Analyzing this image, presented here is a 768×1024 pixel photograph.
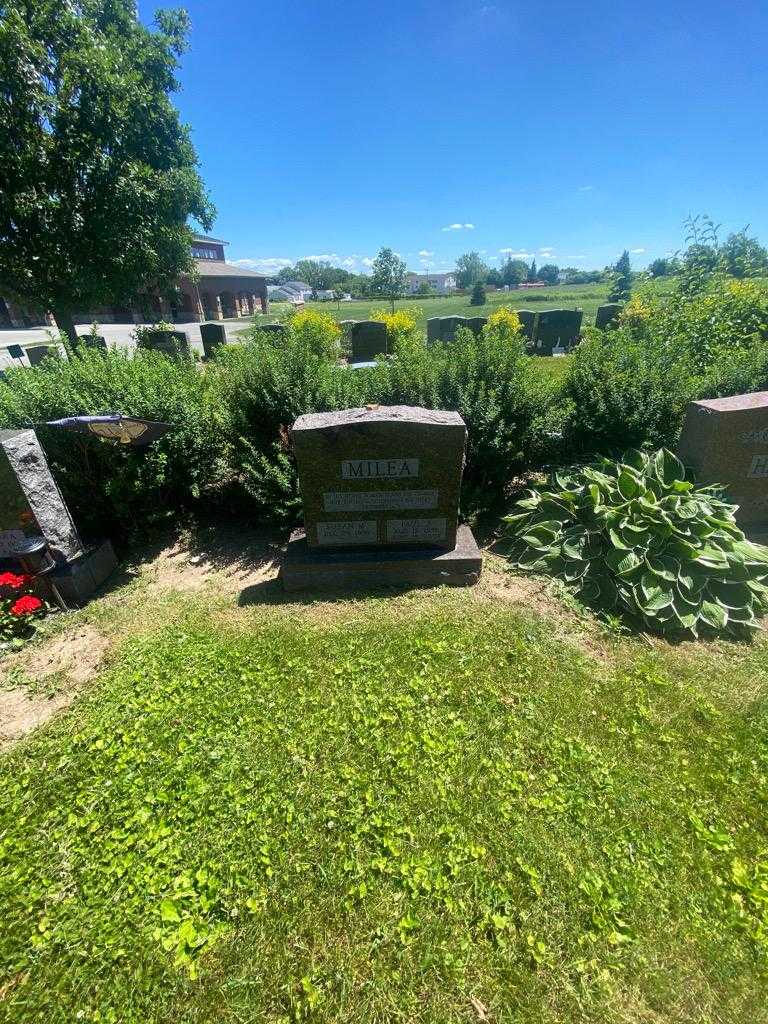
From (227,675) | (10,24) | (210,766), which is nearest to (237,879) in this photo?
(210,766)

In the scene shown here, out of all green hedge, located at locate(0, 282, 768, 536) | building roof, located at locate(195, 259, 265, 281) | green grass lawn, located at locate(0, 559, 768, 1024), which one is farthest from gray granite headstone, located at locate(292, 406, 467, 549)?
building roof, located at locate(195, 259, 265, 281)

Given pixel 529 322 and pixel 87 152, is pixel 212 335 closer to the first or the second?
pixel 87 152

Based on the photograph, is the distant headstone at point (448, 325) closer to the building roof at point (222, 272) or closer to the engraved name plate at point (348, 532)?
the engraved name plate at point (348, 532)

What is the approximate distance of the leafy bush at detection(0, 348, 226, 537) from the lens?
14.7ft

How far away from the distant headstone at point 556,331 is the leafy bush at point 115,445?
56.2 ft

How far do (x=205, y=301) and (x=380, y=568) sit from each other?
52552 mm

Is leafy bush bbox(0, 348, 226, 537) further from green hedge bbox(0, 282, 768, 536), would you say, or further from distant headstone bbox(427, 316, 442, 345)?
distant headstone bbox(427, 316, 442, 345)

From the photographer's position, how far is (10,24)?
33.7ft

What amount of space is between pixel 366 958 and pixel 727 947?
4.84ft

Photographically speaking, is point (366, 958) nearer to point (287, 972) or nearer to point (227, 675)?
point (287, 972)

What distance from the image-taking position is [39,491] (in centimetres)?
395

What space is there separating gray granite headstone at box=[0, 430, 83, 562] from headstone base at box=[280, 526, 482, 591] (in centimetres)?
201

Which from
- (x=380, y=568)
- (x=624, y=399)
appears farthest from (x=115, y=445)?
(x=624, y=399)

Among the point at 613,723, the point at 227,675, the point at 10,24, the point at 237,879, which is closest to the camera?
the point at 237,879
